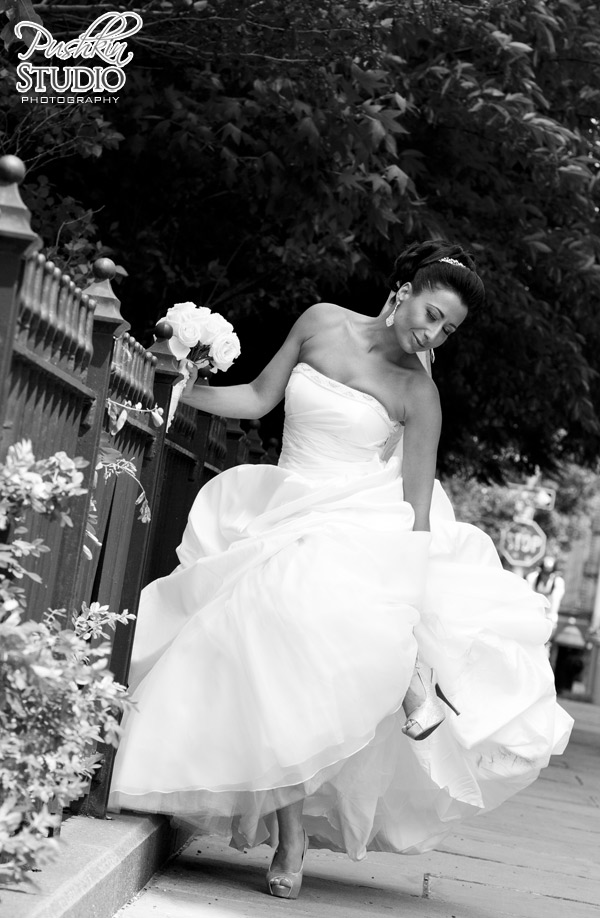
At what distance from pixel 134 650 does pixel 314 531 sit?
2.41 ft

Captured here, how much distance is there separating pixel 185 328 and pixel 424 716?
1.47 meters

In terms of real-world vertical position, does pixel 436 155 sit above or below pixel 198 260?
above

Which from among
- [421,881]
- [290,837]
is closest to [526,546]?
[421,881]

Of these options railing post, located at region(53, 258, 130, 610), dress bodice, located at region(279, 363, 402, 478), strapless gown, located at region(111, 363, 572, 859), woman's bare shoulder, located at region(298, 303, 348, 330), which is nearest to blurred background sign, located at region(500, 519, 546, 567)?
strapless gown, located at region(111, 363, 572, 859)

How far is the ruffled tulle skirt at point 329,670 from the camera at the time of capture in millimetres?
4094

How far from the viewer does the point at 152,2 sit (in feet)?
24.8

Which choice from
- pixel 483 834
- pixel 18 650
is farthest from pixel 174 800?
pixel 483 834

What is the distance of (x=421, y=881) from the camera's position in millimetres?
5316

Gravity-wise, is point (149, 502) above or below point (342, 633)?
above

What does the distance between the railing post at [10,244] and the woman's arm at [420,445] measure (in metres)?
2.50

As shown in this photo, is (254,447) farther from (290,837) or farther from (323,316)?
(290,837)

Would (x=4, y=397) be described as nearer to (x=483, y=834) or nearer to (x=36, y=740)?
(x=36, y=740)

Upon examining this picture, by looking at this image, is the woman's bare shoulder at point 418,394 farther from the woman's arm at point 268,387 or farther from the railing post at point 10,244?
the railing post at point 10,244

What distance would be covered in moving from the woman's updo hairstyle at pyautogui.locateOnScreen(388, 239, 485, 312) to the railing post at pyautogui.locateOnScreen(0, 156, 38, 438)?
2.52 meters
